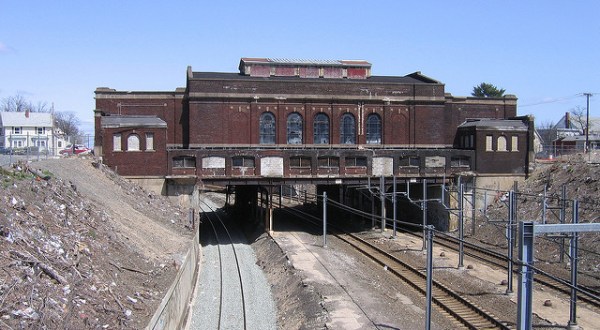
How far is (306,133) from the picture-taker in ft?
141

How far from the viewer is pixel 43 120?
7988 centimetres

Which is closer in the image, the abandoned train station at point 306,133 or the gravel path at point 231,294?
the gravel path at point 231,294

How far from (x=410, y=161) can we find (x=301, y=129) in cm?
937

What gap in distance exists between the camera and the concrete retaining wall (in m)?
12.9

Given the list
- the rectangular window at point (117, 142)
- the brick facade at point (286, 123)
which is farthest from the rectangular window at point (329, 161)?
the rectangular window at point (117, 142)

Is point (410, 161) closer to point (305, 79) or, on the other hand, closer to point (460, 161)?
point (460, 161)

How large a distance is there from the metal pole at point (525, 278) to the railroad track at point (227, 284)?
10.1m

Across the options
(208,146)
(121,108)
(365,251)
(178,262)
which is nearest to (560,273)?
(365,251)

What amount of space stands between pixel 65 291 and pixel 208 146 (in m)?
29.5

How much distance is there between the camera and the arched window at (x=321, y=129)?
43125mm

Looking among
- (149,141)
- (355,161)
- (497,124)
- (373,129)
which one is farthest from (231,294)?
(497,124)

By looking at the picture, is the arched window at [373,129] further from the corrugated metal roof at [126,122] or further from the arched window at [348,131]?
the corrugated metal roof at [126,122]

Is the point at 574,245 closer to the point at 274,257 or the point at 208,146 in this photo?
the point at 274,257

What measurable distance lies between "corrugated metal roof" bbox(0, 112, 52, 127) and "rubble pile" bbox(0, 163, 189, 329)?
212 ft
